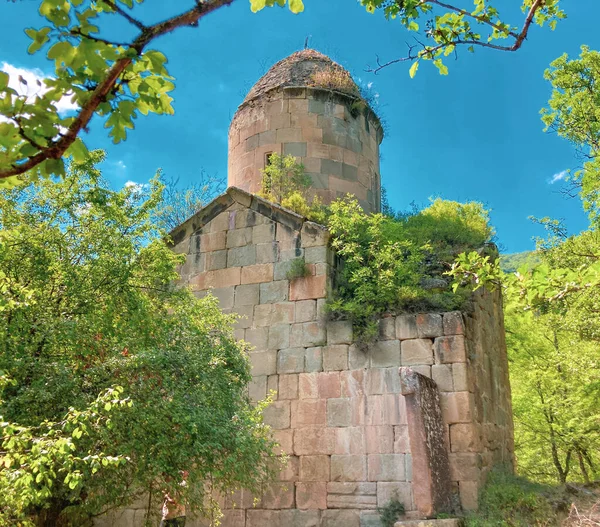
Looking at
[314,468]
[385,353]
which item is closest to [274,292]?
[385,353]

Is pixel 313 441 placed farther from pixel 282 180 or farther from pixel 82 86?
pixel 82 86

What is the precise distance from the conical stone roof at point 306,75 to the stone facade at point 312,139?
0.30 ft

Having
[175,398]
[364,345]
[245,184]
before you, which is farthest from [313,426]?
[245,184]

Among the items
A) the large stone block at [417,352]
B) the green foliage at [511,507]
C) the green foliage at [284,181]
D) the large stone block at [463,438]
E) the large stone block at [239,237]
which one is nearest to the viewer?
the green foliage at [511,507]

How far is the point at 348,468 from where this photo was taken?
8570 millimetres

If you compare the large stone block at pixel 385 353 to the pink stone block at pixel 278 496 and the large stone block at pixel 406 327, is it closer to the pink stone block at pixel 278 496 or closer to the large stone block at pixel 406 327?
the large stone block at pixel 406 327

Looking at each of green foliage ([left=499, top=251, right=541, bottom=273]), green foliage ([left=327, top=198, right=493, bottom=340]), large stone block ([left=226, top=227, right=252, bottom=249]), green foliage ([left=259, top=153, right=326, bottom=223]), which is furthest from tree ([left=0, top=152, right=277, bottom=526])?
green foliage ([left=259, top=153, right=326, bottom=223])

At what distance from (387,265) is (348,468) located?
10.4 ft

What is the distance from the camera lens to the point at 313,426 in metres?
9.01

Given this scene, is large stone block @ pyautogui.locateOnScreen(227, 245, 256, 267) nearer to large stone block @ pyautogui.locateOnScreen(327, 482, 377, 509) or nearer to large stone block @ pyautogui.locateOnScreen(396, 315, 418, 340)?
large stone block @ pyautogui.locateOnScreen(396, 315, 418, 340)

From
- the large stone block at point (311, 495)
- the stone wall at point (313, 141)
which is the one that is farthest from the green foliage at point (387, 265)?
the large stone block at point (311, 495)

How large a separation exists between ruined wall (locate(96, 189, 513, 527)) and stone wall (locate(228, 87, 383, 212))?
6.81 ft

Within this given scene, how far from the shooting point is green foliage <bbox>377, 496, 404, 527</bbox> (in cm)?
798

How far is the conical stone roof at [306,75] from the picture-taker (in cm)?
1310
